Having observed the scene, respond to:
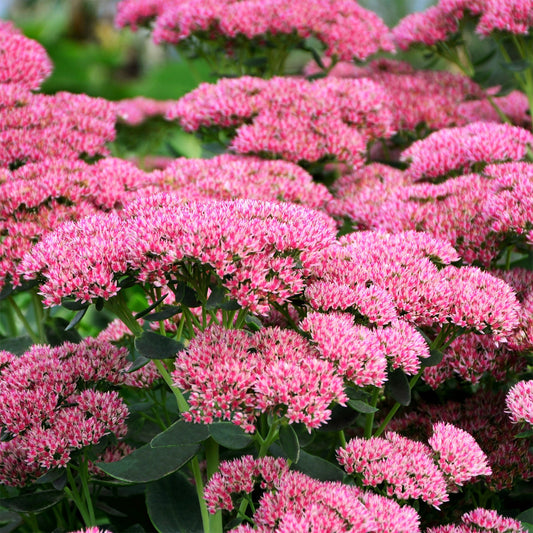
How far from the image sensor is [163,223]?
1.24 m

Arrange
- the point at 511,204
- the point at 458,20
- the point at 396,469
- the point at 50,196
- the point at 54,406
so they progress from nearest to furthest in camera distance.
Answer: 1. the point at 396,469
2. the point at 54,406
3. the point at 511,204
4. the point at 50,196
5. the point at 458,20

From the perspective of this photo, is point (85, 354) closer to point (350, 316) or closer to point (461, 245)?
point (350, 316)

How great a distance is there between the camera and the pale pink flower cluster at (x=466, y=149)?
199 centimetres

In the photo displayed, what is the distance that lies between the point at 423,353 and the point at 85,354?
2.15 feet

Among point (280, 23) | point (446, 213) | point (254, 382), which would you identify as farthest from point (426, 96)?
point (254, 382)

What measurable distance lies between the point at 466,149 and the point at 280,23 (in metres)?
0.77

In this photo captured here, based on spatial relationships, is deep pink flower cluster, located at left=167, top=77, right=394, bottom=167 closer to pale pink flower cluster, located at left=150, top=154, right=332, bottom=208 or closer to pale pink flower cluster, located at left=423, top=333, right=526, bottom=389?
pale pink flower cluster, located at left=150, top=154, right=332, bottom=208

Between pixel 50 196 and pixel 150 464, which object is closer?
pixel 150 464

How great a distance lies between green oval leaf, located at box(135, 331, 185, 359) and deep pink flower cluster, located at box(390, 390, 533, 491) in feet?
1.83

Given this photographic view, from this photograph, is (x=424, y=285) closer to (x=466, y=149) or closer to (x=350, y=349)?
(x=350, y=349)

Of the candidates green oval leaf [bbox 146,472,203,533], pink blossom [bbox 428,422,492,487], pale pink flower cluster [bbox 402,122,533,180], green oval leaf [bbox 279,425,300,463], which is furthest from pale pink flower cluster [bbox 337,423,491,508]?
pale pink flower cluster [bbox 402,122,533,180]

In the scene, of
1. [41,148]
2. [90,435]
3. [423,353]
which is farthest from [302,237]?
[41,148]

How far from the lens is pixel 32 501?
139 cm

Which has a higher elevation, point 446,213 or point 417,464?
point 446,213
